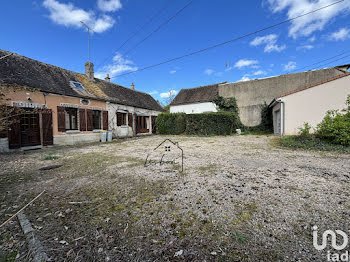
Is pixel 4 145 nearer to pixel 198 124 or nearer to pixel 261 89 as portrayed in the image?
pixel 198 124

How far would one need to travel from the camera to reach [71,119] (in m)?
10.3

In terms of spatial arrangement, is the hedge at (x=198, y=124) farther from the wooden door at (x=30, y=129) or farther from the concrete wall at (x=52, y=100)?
the wooden door at (x=30, y=129)

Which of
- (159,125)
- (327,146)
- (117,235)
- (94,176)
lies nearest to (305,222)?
(117,235)

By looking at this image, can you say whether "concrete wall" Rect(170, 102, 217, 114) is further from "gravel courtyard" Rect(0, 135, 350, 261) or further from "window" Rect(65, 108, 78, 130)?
"gravel courtyard" Rect(0, 135, 350, 261)

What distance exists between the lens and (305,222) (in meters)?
1.98

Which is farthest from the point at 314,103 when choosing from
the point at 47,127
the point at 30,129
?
the point at 30,129

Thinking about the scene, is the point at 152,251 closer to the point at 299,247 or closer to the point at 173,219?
the point at 173,219

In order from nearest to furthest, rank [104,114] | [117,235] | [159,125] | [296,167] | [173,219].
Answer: [117,235] < [173,219] < [296,167] < [104,114] < [159,125]

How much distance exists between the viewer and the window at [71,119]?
9.99 meters

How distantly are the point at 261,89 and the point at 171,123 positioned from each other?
34.2 feet

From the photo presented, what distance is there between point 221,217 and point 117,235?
4.66 feet

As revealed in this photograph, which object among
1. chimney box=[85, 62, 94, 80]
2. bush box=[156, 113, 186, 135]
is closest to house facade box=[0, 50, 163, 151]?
chimney box=[85, 62, 94, 80]

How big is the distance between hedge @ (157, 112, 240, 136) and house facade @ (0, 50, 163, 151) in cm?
414

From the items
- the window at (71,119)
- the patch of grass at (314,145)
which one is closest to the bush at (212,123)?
the patch of grass at (314,145)
